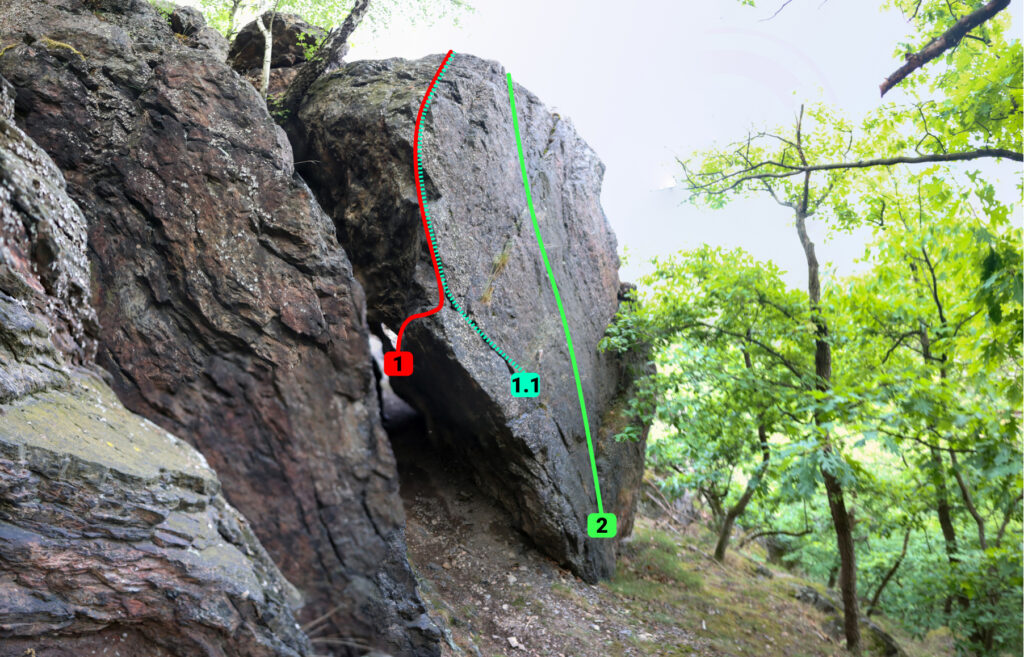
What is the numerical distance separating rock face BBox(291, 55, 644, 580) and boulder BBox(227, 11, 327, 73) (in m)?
1.68

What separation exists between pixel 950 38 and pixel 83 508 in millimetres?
8007

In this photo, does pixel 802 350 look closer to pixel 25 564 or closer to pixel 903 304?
pixel 903 304

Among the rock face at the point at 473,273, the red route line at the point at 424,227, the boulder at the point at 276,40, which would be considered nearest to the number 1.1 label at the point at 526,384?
the rock face at the point at 473,273

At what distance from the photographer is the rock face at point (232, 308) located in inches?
231

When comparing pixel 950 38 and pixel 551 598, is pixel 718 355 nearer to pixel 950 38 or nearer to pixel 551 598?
pixel 551 598

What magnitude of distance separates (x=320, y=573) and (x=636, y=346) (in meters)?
7.90

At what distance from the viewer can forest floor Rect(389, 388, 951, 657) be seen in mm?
8094

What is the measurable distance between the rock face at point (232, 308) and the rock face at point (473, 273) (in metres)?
2.25

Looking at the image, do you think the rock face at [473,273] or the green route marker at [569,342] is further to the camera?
the green route marker at [569,342]

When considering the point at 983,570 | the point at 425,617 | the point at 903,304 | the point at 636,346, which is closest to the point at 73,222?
the point at 425,617

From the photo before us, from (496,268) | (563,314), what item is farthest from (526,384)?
(496,268)

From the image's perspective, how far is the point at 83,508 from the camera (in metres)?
3.87

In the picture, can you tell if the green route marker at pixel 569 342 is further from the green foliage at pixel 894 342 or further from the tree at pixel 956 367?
the tree at pixel 956 367

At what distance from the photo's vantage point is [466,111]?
10.0m
